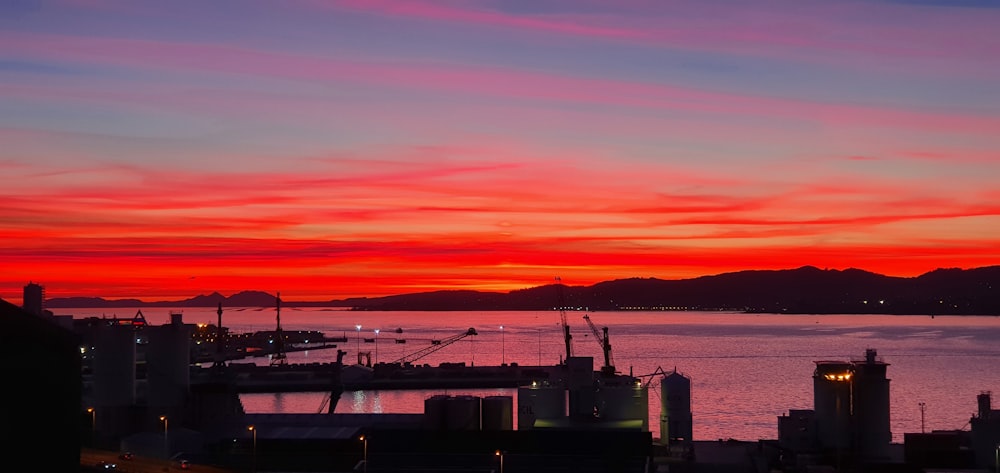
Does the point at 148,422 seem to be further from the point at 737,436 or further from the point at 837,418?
the point at 737,436

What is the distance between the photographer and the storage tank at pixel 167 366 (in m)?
46.2

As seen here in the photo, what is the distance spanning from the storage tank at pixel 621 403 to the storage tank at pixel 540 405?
1829mm

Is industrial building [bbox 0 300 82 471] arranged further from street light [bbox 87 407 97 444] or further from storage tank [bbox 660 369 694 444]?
storage tank [bbox 660 369 694 444]

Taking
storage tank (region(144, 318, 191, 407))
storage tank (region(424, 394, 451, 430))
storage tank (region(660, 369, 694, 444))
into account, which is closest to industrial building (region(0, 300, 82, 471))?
storage tank (region(424, 394, 451, 430))

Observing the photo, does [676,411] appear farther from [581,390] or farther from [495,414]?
[495,414]

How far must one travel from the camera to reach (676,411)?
44281mm

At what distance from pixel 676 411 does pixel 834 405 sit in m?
7.19

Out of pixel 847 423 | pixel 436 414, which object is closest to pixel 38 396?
pixel 436 414

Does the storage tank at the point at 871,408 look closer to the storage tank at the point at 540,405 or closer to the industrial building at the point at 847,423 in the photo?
the industrial building at the point at 847,423

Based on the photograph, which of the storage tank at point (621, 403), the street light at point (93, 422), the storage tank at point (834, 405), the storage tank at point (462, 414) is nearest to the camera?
the storage tank at point (834, 405)

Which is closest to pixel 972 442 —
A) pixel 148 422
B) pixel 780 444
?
pixel 780 444

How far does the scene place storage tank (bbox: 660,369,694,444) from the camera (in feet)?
145

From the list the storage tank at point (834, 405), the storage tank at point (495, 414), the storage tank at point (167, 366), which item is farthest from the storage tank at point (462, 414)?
the storage tank at point (167, 366)

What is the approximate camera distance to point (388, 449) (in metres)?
37.4
